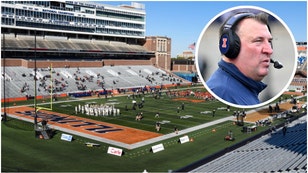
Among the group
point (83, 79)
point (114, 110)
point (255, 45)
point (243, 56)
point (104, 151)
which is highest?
point (255, 45)

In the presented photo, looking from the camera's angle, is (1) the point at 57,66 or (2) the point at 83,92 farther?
(1) the point at 57,66

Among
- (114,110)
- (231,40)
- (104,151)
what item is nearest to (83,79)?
(114,110)

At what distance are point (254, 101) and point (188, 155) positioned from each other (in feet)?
57.9

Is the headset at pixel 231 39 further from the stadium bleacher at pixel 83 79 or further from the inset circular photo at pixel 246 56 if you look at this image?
the stadium bleacher at pixel 83 79

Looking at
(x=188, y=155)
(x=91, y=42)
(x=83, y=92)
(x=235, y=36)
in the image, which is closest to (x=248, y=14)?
(x=235, y=36)

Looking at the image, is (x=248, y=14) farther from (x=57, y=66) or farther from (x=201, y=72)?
(x=57, y=66)

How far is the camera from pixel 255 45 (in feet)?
14.3

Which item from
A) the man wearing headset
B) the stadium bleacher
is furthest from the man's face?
the stadium bleacher

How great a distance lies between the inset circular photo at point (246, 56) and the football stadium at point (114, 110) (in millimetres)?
1018

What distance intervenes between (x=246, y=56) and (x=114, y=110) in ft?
105

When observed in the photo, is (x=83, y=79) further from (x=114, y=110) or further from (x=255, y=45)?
(x=255, y=45)

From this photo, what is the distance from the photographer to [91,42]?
7781 cm

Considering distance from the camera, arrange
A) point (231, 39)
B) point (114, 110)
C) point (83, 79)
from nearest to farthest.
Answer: point (231, 39) → point (114, 110) → point (83, 79)

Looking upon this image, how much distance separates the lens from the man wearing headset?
14.1ft
